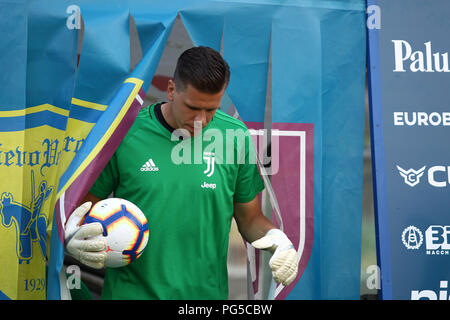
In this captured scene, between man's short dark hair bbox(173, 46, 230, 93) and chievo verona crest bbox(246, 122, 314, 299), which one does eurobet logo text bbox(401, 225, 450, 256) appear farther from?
man's short dark hair bbox(173, 46, 230, 93)

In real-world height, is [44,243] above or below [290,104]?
below

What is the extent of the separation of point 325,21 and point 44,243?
205 cm

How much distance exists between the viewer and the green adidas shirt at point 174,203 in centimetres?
292

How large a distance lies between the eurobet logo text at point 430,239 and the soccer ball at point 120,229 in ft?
5.51

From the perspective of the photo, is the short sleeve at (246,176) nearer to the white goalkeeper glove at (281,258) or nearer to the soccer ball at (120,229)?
the white goalkeeper glove at (281,258)

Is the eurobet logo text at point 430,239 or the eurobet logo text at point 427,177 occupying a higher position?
the eurobet logo text at point 427,177

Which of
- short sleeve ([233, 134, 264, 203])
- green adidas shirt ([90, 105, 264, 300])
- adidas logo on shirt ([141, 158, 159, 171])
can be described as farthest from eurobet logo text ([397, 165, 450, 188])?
adidas logo on shirt ([141, 158, 159, 171])

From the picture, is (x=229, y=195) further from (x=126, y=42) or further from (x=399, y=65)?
(x=399, y=65)

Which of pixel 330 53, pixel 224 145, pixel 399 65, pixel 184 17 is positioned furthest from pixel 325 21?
pixel 224 145

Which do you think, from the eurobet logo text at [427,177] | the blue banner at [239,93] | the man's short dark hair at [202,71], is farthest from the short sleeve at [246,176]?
the eurobet logo text at [427,177]

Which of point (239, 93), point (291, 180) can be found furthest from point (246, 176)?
A: point (239, 93)

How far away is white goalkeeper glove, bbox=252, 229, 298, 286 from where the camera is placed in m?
2.95

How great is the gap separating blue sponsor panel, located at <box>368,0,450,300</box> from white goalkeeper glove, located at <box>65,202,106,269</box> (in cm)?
172

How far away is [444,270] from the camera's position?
3.63m
